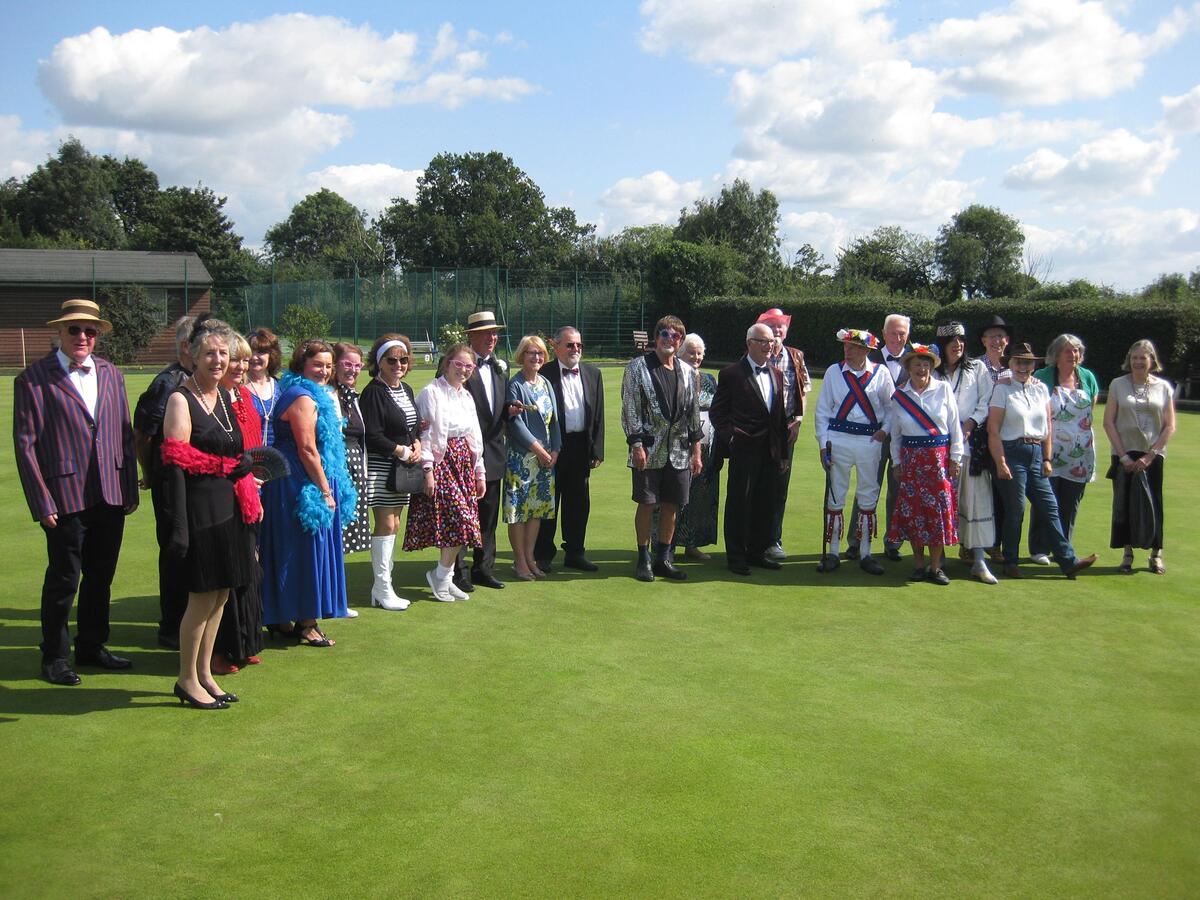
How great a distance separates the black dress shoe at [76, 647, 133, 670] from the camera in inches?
216

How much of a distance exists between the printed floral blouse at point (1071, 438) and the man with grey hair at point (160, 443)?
599 cm

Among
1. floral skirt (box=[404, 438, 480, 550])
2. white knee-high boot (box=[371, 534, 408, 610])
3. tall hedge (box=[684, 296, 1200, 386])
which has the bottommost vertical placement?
white knee-high boot (box=[371, 534, 408, 610])

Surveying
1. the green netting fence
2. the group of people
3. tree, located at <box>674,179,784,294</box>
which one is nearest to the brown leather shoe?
the group of people

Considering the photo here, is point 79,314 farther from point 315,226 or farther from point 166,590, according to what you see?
point 315,226

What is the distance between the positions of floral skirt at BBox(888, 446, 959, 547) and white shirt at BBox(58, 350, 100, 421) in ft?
16.9

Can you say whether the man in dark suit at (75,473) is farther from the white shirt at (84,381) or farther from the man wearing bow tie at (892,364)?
the man wearing bow tie at (892,364)

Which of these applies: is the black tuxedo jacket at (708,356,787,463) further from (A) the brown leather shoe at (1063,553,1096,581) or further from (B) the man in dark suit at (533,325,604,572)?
(A) the brown leather shoe at (1063,553,1096,581)

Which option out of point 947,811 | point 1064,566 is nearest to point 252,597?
point 947,811

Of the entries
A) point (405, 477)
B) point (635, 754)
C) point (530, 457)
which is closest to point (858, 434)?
point (530, 457)

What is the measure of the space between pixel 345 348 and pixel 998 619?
4.30 m

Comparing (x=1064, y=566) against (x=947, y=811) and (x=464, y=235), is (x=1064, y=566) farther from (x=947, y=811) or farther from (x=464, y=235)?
(x=464, y=235)

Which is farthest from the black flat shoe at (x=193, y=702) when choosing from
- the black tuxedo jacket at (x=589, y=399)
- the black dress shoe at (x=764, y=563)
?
the black dress shoe at (x=764, y=563)

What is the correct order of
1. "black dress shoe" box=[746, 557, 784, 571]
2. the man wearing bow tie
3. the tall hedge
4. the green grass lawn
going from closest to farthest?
1. the green grass lawn
2. "black dress shoe" box=[746, 557, 784, 571]
3. the man wearing bow tie
4. the tall hedge

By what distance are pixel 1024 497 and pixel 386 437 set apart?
178 inches
